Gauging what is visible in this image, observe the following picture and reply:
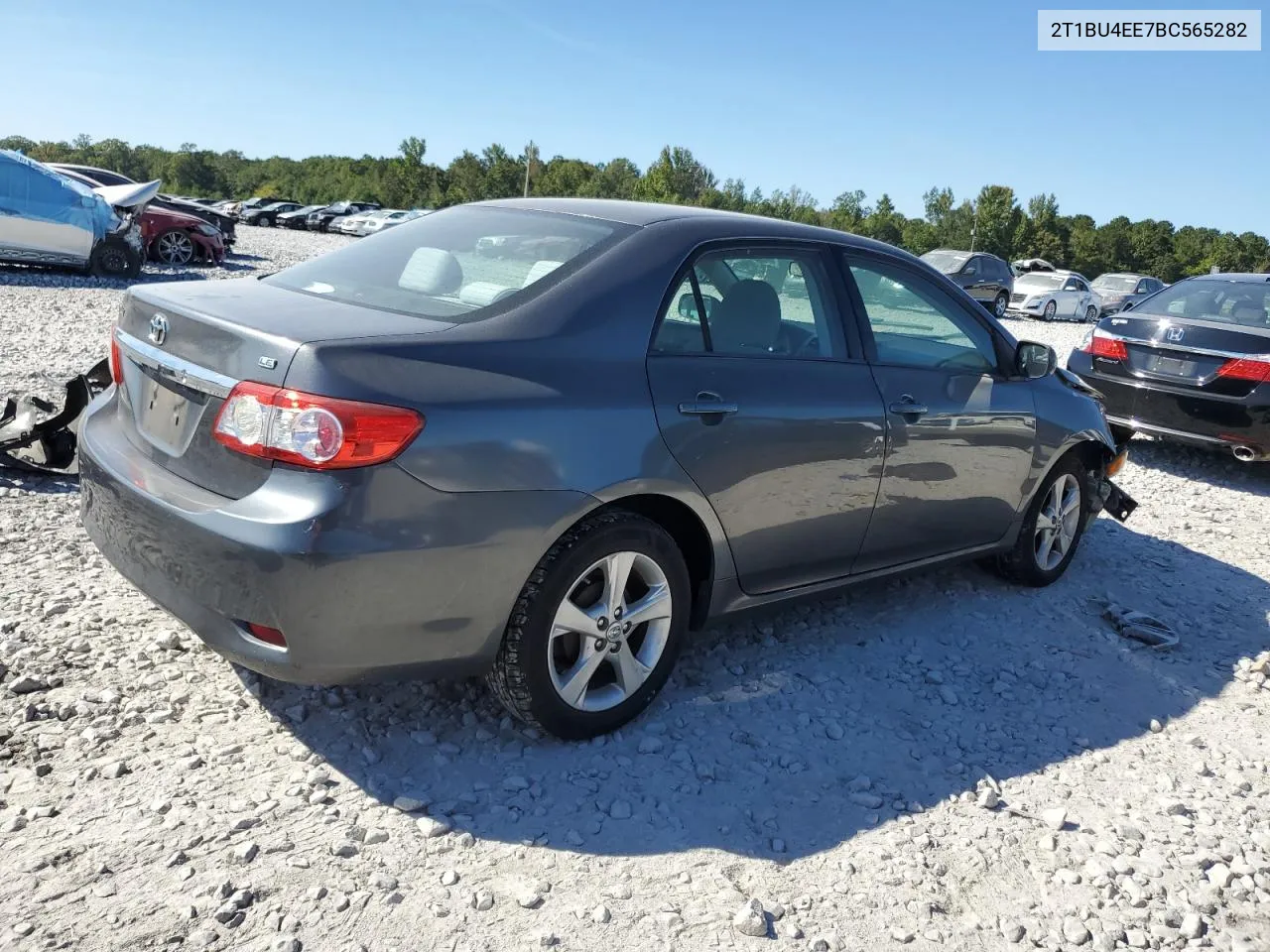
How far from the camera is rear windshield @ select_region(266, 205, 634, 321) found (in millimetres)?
3168

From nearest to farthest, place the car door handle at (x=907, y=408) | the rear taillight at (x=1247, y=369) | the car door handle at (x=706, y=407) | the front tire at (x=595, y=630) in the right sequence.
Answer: the front tire at (x=595, y=630), the car door handle at (x=706, y=407), the car door handle at (x=907, y=408), the rear taillight at (x=1247, y=369)

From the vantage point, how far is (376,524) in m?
2.61

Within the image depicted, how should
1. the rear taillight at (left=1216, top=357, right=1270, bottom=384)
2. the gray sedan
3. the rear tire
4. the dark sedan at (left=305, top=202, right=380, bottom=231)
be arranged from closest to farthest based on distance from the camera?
the gray sedan < the rear taillight at (left=1216, top=357, right=1270, bottom=384) < the rear tire < the dark sedan at (left=305, top=202, right=380, bottom=231)

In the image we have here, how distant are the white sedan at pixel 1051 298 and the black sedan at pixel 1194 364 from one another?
18.8 m

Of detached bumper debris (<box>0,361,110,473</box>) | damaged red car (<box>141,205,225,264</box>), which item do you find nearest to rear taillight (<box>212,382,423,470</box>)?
detached bumper debris (<box>0,361,110,473</box>)

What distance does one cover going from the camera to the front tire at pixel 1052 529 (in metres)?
4.96

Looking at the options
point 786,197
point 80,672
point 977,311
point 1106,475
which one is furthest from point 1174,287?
point 786,197

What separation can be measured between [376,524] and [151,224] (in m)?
17.8

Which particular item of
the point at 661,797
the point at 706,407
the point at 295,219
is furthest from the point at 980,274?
the point at 295,219

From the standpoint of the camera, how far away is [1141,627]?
4711 millimetres

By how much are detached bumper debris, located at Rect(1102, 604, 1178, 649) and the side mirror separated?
119cm

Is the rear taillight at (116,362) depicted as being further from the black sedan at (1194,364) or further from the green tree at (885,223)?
the green tree at (885,223)

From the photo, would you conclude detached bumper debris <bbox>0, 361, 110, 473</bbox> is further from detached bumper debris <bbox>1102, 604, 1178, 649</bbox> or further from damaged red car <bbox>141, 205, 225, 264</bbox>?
damaged red car <bbox>141, 205, 225, 264</bbox>

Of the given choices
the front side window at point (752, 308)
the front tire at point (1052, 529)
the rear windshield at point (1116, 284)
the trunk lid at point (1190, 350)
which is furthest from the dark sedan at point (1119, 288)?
the front side window at point (752, 308)
